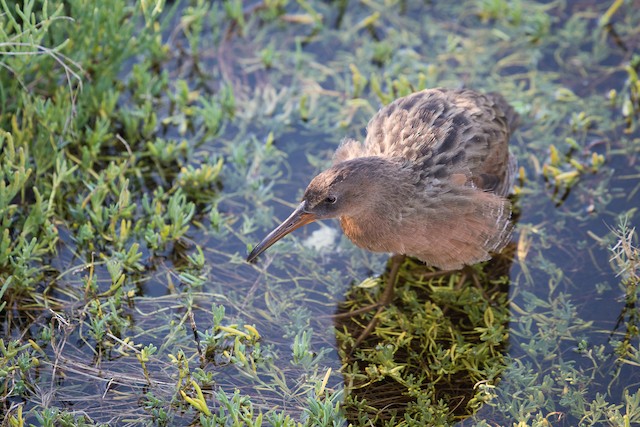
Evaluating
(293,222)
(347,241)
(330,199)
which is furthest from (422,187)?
(347,241)

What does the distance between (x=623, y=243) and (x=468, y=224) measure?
80 cm

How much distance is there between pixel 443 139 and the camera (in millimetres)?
4492

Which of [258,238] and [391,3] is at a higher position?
[391,3]

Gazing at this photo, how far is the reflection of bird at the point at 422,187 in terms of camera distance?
14.0 ft

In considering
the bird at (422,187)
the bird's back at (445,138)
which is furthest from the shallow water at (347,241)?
the bird's back at (445,138)

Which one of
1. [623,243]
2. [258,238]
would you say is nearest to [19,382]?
[258,238]

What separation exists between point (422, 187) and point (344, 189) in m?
0.41

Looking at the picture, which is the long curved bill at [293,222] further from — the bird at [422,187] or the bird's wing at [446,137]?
the bird's wing at [446,137]

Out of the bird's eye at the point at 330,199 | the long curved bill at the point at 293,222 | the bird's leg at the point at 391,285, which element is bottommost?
the bird's leg at the point at 391,285

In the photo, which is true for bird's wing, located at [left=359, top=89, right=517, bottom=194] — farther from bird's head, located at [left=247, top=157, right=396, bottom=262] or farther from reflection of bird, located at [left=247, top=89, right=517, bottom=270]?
bird's head, located at [left=247, top=157, right=396, bottom=262]

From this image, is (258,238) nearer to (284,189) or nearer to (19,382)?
(284,189)

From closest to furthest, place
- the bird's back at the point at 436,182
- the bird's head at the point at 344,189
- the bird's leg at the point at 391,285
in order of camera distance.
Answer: the bird's head at the point at 344,189
the bird's back at the point at 436,182
the bird's leg at the point at 391,285

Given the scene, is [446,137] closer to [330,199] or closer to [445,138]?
[445,138]

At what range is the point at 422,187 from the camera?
14.3 feet
